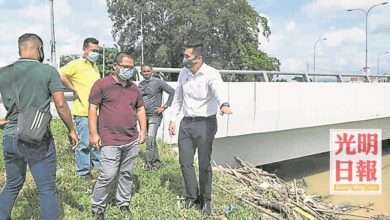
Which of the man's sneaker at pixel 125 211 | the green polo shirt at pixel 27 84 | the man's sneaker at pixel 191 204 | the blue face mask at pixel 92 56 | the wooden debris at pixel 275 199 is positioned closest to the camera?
the green polo shirt at pixel 27 84

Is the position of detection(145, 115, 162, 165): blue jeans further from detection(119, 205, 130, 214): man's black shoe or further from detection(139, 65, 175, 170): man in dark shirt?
detection(119, 205, 130, 214): man's black shoe

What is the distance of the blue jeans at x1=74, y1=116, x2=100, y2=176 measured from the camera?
536cm

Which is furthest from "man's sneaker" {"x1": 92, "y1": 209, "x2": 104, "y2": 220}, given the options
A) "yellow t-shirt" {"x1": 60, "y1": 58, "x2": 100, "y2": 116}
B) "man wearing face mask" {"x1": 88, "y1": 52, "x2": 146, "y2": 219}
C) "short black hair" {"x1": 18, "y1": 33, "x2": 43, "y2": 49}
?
"short black hair" {"x1": 18, "y1": 33, "x2": 43, "y2": 49}

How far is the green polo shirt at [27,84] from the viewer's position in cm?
364

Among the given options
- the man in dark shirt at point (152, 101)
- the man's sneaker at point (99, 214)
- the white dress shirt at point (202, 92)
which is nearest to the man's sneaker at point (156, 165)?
the man in dark shirt at point (152, 101)

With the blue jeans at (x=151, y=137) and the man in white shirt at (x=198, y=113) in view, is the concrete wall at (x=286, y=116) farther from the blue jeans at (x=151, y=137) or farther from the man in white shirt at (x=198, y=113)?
the man in white shirt at (x=198, y=113)

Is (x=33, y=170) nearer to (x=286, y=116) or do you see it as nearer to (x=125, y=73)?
(x=125, y=73)

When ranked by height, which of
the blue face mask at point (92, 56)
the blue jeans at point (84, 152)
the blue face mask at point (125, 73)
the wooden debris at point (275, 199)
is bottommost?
the wooden debris at point (275, 199)

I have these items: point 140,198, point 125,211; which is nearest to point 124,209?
point 125,211

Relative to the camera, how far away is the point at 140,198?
5.43 m

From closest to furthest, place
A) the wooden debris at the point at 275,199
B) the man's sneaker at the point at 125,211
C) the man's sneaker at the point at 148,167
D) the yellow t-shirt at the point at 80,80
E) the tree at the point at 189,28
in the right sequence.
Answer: the man's sneaker at the point at 125,211, the yellow t-shirt at the point at 80,80, the wooden debris at the point at 275,199, the man's sneaker at the point at 148,167, the tree at the point at 189,28

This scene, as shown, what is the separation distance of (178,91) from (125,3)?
3662 centimetres

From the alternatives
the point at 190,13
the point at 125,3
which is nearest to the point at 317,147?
the point at 190,13

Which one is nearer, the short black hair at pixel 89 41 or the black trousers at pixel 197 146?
the black trousers at pixel 197 146
